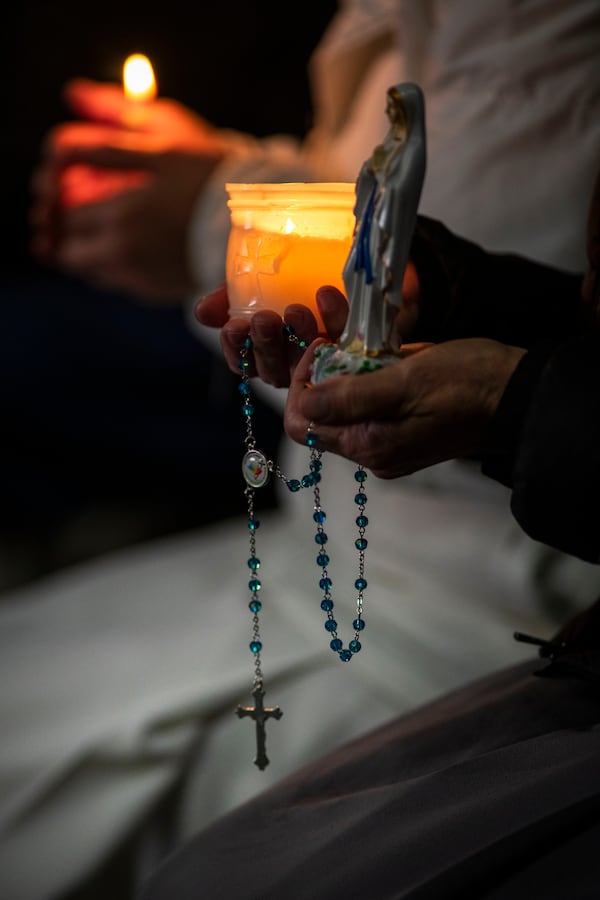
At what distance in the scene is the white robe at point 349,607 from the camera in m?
0.92

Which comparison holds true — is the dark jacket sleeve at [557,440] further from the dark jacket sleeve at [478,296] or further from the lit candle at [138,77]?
the lit candle at [138,77]

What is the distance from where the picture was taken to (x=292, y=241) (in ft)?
2.00

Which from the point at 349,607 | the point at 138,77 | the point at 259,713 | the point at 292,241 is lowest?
the point at 349,607

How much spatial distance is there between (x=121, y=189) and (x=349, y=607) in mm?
654

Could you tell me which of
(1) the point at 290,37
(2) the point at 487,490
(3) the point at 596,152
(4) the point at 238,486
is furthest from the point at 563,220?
(4) the point at 238,486

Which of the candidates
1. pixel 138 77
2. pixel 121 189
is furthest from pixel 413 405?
pixel 121 189

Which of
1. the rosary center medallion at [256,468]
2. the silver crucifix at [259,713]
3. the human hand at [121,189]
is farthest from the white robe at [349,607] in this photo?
the rosary center medallion at [256,468]

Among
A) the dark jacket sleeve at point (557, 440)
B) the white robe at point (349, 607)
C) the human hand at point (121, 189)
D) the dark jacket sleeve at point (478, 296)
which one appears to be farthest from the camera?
the human hand at point (121, 189)

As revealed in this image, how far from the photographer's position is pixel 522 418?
536 millimetres

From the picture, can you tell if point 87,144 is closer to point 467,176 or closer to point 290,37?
point 467,176

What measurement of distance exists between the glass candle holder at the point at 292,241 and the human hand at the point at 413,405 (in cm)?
10

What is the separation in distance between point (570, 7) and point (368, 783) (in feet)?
2.66

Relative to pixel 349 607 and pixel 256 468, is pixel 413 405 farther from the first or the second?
pixel 349 607

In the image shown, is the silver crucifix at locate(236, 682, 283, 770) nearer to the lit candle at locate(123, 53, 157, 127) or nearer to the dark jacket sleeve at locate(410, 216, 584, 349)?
the dark jacket sleeve at locate(410, 216, 584, 349)
